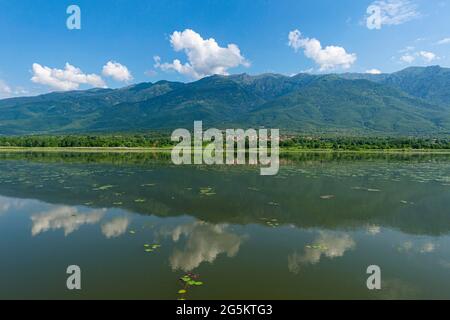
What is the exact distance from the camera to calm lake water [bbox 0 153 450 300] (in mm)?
10969

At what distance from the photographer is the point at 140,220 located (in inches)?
774

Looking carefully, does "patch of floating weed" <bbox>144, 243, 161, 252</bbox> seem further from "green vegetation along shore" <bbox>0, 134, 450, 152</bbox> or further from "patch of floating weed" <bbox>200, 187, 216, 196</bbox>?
"green vegetation along shore" <bbox>0, 134, 450, 152</bbox>

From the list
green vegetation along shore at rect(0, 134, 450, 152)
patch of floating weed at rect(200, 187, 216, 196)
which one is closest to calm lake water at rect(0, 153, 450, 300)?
patch of floating weed at rect(200, 187, 216, 196)

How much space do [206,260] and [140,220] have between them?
7.65m

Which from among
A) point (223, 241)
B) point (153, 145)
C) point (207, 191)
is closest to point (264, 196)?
point (207, 191)

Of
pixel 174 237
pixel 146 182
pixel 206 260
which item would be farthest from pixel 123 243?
pixel 146 182

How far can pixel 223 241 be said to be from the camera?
1576cm

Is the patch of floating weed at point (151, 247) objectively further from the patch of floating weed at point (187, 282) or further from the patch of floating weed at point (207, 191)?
the patch of floating weed at point (207, 191)

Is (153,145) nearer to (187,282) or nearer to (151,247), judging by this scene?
(151,247)

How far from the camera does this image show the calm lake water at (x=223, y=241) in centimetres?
1097

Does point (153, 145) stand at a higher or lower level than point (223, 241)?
higher

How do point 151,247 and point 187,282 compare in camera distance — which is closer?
point 187,282

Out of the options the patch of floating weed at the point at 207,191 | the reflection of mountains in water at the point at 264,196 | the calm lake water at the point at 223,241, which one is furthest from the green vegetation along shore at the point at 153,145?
the calm lake water at the point at 223,241

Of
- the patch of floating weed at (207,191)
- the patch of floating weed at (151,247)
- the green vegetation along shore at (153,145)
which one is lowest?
the patch of floating weed at (151,247)
